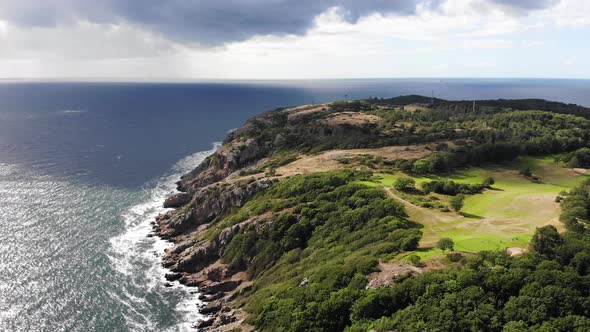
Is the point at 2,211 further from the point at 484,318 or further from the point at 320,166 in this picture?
the point at 484,318

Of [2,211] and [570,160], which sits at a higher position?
[570,160]

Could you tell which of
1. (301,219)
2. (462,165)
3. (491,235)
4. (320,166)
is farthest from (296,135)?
(491,235)

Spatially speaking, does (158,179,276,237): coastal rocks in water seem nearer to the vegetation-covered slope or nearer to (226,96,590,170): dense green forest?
the vegetation-covered slope

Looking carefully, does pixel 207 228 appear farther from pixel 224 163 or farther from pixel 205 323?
pixel 224 163

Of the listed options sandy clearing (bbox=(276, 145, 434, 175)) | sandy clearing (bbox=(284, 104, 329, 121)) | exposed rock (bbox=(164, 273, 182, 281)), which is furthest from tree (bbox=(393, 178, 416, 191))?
sandy clearing (bbox=(284, 104, 329, 121))

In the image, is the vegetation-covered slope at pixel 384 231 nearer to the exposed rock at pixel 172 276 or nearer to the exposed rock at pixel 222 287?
the exposed rock at pixel 172 276

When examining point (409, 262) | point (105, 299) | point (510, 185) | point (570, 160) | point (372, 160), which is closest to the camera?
point (409, 262)

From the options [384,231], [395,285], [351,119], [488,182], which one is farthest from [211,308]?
[351,119]
